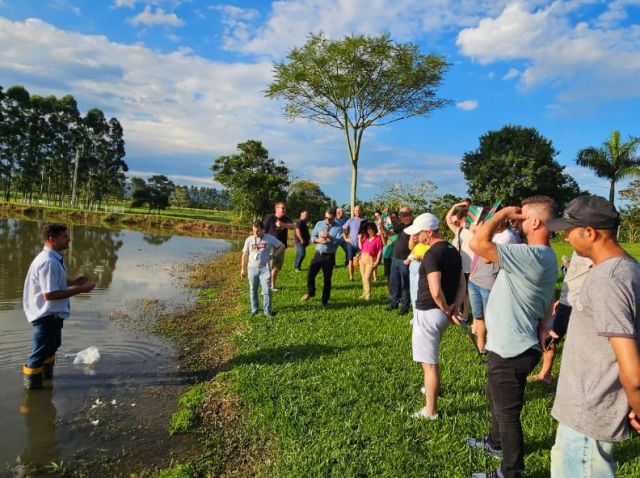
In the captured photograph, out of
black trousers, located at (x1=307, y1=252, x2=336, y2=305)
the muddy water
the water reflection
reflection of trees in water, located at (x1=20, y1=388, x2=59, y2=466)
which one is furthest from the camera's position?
the water reflection


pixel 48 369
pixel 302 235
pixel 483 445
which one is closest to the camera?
pixel 483 445

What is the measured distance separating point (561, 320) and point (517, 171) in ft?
98.7

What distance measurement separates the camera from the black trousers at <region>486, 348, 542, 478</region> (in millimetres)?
2803

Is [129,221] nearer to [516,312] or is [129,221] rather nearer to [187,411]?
[187,411]

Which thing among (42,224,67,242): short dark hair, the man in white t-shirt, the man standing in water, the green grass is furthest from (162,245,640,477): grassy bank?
(42,224,67,242): short dark hair

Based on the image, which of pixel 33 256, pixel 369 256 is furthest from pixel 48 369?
pixel 33 256

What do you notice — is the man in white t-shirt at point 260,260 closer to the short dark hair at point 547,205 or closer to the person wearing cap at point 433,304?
the person wearing cap at point 433,304

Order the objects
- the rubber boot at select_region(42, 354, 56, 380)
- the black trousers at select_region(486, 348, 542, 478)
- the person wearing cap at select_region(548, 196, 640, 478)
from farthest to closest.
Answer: the rubber boot at select_region(42, 354, 56, 380)
the black trousers at select_region(486, 348, 542, 478)
the person wearing cap at select_region(548, 196, 640, 478)

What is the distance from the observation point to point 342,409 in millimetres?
4125

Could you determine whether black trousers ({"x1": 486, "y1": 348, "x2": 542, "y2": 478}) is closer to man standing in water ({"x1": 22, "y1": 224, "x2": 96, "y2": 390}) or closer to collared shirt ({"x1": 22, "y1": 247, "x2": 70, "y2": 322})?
man standing in water ({"x1": 22, "y1": 224, "x2": 96, "y2": 390})

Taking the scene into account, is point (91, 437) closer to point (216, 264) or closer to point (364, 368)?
point (364, 368)

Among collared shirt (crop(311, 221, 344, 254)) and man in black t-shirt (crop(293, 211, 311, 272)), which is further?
A: man in black t-shirt (crop(293, 211, 311, 272))

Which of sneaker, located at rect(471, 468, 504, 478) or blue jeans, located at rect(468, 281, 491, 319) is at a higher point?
blue jeans, located at rect(468, 281, 491, 319)

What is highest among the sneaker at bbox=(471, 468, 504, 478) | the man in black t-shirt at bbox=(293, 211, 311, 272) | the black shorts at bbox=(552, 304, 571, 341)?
the man in black t-shirt at bbox=(293, 211, 311, 272)
